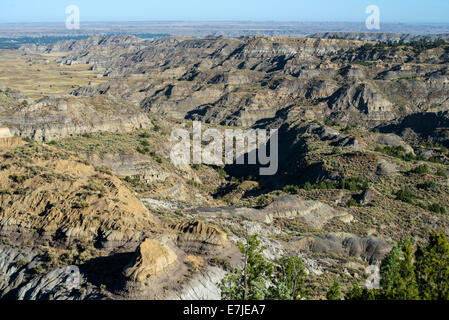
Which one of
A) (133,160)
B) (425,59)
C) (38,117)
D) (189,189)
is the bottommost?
(189,189)

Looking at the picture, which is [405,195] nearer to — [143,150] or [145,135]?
[143,150]

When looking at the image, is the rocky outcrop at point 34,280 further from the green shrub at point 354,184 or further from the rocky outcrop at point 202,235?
the green shrub at point 354,184

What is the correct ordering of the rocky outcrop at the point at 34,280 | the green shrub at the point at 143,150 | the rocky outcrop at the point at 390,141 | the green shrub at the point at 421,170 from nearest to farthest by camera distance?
1. the rocky outcrop at the point at 34,280
2. the green shrub at the point at 421,170
3. the green shrub at the point at 143,150
4. the rocky outcrop at the point at 390,141

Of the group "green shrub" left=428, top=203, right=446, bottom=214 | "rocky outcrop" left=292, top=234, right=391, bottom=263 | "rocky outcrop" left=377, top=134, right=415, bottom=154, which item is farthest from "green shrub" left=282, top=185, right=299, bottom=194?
"rocky outcrop" left=377, top=134, right=415, bottom=154

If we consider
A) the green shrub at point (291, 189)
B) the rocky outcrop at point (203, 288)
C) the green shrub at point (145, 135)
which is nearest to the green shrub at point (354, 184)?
the green shrub at point (291, 189)

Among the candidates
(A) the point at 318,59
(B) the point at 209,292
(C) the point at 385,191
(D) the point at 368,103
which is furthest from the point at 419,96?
(B) the point at 209,292

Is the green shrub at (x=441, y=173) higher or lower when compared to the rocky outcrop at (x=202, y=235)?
lower

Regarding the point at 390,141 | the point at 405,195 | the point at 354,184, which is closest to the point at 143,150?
the point at 354,184
